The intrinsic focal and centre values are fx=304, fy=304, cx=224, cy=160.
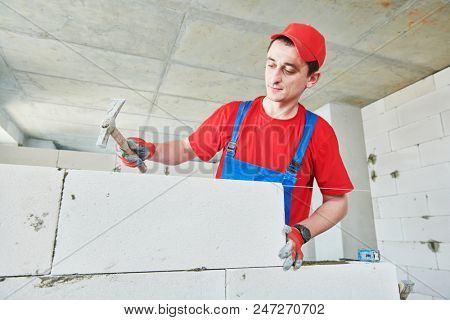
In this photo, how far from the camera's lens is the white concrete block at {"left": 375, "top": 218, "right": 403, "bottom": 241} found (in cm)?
302

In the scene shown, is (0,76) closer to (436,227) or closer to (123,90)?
(123,90)

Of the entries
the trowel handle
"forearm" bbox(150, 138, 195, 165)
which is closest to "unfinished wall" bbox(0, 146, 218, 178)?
"forearm" bbox(150, 138, 195, 165)

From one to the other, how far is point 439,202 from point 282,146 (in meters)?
2.10

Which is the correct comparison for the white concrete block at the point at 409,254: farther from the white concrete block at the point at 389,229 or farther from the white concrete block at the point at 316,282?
the white concrete block at the point at 316,282

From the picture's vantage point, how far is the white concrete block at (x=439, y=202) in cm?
261

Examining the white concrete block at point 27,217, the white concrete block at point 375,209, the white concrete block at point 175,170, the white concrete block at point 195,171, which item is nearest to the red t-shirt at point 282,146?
the white concrete block at point 27,217

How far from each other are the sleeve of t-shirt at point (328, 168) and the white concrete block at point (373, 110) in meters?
2.37

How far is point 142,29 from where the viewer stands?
7.58 ft

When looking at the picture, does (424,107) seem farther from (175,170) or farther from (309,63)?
(175,170)

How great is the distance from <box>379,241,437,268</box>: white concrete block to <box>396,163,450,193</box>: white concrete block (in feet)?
1.71

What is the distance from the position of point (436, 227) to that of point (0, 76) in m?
4.40

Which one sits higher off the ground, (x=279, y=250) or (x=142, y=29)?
(x=142, y=29)
